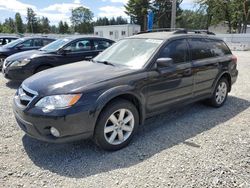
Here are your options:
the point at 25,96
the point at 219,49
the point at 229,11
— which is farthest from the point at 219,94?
the point at 229,11

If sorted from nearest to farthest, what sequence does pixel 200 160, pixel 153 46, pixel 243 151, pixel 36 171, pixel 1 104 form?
pixel 36 171 < pixel 200 160 < pixel 243 151 < pixel 153 46 < pixel 1 104

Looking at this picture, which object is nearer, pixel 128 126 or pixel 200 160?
pixel 200 160

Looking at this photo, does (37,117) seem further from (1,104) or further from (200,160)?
(1,104)

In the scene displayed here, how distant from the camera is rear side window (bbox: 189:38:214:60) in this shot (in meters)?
4.84

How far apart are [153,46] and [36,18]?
93.5m

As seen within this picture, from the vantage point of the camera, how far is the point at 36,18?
289 ft

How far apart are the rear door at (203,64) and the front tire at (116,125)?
177 cm

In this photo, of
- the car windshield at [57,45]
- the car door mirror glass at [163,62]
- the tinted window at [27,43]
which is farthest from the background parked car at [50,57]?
the car door mirror glass at [163,62]

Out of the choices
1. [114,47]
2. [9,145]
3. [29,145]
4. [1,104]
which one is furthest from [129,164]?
[1,104]

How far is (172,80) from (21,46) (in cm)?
797

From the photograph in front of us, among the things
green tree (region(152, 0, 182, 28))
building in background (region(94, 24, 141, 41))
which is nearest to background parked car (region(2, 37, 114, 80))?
building in background (region(94, 24, 141, 41))

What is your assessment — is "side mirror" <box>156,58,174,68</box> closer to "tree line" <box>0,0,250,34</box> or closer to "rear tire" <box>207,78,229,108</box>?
"rear tire" <box>207,78,229,108</box>

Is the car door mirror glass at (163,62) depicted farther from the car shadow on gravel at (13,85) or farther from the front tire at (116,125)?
the car shadow on gravel at (13,85)

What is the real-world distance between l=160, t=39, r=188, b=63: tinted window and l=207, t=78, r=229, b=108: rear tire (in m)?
1.38
